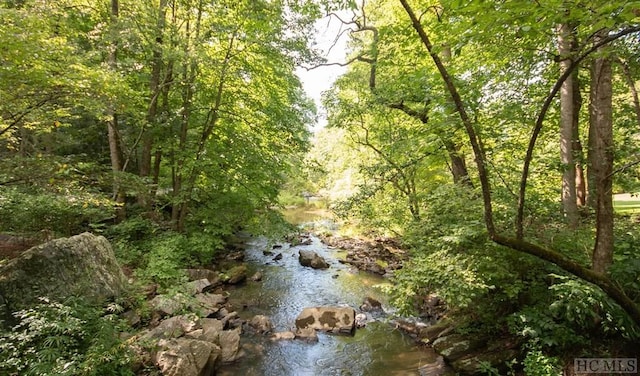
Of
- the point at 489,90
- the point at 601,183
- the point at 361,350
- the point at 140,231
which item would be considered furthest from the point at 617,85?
the point at 140,231

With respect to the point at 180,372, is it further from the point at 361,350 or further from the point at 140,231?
the point at 140,231

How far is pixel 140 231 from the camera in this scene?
1070 cm

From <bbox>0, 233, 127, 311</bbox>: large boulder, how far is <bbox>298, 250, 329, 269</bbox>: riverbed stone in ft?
25.4

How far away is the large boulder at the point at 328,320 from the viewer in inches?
314

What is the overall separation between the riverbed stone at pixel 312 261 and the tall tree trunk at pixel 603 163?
9997 mm

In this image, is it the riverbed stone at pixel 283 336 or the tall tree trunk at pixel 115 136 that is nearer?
the riverbed stone at pixel 283 336

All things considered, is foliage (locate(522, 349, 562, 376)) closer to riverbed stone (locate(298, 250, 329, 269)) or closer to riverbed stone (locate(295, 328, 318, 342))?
riverbed stone (locate(295, 328, 318, 342))

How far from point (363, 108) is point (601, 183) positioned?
7.57 metres

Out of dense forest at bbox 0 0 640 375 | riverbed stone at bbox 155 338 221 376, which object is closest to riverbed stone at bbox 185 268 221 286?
dense forest at bbox 0 0 640 375

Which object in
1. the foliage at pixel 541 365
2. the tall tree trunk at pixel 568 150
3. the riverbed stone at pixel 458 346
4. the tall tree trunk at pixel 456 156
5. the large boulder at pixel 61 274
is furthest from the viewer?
the tall tree trunk at pixel 456 156

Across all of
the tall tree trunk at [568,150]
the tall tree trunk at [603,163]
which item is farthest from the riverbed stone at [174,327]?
the tall tree trunk at [568,150]

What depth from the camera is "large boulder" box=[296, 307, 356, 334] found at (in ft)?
26.2

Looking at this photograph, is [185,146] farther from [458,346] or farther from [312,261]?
[458,346]

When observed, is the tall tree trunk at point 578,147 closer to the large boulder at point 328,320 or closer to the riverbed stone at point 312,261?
the large boulder at point 328,320
